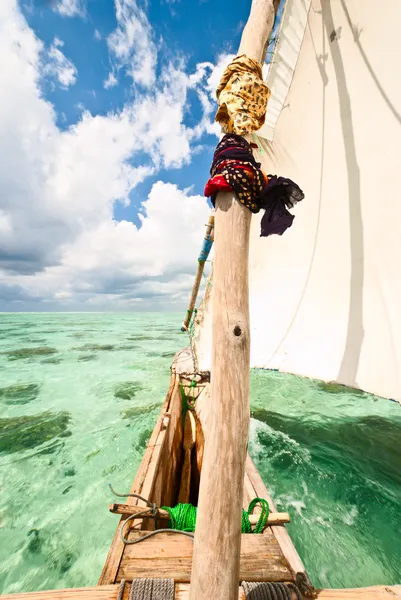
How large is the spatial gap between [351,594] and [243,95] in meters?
3.59

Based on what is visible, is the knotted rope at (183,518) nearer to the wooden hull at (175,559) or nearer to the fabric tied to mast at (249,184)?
the wooden hull at (175,559)

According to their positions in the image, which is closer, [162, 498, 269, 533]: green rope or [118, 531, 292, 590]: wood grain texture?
[118, 531, 292, 590]: wood grain texture

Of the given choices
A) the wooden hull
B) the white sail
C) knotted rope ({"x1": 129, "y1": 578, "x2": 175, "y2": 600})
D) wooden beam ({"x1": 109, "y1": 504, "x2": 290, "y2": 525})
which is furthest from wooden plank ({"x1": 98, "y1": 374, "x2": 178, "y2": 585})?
the white sail

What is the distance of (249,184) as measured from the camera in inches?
59.3

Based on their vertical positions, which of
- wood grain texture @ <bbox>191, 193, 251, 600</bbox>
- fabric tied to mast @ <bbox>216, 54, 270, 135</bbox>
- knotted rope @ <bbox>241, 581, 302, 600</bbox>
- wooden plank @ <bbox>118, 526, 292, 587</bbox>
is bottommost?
wooden plank @ <bbox>118, 526, 292, 587</bbox>

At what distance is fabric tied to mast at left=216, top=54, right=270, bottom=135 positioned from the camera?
1.68 meters

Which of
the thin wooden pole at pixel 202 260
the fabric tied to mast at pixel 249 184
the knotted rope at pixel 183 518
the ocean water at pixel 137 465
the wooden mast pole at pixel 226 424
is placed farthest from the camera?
the thin wooden pole at pixel 202 260

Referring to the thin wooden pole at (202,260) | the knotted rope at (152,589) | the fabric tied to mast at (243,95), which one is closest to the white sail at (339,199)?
the thin wooden pole at (202,260)

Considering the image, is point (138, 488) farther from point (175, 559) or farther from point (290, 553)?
point (290, 553)

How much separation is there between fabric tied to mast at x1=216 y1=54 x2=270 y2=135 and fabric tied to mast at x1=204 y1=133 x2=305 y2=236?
0.45 ft

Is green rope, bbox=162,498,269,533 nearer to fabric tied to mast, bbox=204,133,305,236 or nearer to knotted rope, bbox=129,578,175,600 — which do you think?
knotted rope, bbox=129,578,175,600

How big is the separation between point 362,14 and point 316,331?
437cm

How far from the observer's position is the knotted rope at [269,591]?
165 centimetres

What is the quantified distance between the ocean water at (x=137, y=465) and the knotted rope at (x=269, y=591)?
245 cm
